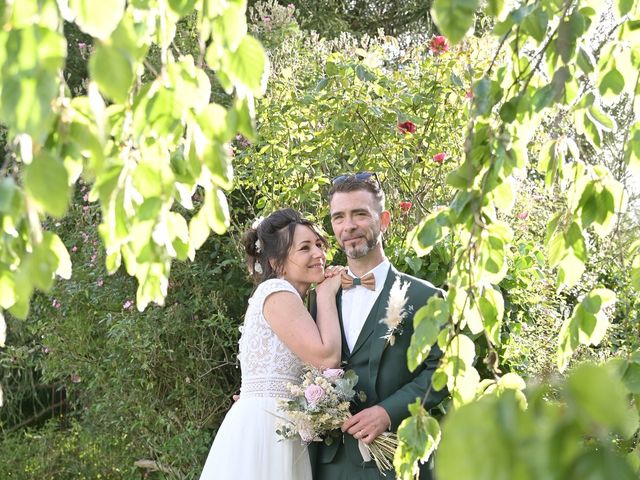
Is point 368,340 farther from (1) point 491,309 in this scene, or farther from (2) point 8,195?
(2) point 8,195

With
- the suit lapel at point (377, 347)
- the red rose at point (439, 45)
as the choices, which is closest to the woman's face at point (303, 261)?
the suit lapel at point (377, 347)

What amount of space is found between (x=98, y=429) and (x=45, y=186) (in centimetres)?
610

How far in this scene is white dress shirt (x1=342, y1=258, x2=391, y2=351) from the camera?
143 inches

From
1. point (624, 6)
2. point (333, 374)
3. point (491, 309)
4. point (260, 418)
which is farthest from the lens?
point (260, 418)

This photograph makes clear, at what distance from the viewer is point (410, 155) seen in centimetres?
526

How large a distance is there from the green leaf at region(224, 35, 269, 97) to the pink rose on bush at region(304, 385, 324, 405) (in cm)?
202

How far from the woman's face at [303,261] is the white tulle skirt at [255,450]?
509 mm

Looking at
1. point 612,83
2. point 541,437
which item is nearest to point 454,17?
point 612,83

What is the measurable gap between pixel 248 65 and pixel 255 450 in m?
2.52

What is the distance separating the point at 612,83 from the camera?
6.07 feet

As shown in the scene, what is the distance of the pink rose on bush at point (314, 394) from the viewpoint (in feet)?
10.7

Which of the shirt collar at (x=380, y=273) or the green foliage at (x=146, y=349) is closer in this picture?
the shirt collar at (x=380, y=273)

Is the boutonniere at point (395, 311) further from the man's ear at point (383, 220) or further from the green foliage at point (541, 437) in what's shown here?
the green foliage at point (541, 437)

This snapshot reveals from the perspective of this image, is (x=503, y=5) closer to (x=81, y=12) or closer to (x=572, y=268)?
(x=572, y=268)
